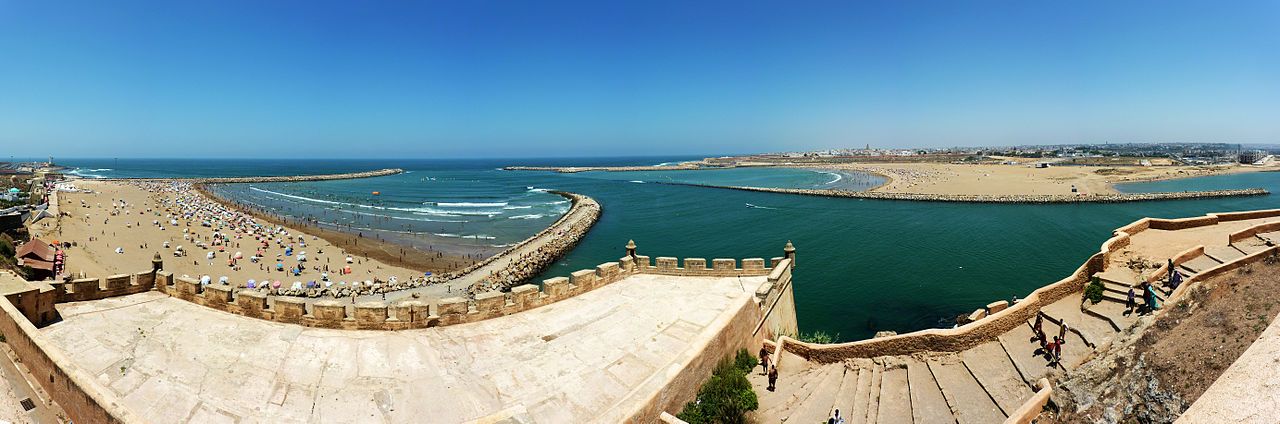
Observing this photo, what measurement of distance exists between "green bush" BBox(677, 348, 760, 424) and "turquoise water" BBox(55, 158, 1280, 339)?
1227 cm

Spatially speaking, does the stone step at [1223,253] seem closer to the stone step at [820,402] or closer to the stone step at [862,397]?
the stone step at [862,397]

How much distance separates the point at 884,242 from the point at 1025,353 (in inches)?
1167

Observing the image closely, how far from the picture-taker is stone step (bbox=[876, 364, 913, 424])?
1066 cm

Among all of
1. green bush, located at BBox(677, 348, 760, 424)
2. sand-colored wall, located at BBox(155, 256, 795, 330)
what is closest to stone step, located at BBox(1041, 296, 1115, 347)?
green bush, located at BBox(677, 348, 760, 424)

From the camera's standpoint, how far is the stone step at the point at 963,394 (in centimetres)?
1018

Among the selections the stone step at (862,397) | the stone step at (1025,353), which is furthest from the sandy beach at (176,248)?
the stone step at (1025,353)

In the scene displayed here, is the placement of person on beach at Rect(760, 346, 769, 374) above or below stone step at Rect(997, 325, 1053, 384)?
below

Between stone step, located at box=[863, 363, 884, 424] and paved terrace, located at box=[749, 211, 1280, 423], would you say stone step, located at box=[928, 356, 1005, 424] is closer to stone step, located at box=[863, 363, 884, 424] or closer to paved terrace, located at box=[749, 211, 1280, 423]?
paved terrace, located at box=[749, 211, 1280, 423]

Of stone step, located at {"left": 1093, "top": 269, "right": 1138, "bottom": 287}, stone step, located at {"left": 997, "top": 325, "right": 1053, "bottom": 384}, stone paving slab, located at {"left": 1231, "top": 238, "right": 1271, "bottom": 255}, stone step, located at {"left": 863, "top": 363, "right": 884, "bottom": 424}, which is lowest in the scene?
stone step, located at {"left": 863, "top": 363, "right": 884, "bottom": 424}

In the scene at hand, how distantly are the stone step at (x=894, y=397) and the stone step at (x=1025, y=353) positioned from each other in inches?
97.6

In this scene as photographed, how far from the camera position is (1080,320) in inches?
556

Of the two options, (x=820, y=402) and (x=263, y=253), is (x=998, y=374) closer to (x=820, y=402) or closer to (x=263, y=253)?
(x=820, y=402)

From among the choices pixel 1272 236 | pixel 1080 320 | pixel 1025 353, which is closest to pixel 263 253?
pixel 1025 353

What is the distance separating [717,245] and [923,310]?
62.8 feet
